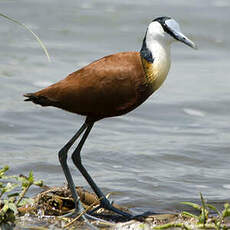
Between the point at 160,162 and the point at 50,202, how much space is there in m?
2.05

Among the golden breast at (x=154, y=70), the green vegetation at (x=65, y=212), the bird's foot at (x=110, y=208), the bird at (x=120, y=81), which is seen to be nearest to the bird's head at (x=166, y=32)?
the bird at (x=120, y=81)

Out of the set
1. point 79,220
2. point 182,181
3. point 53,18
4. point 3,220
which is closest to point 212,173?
point 182,181

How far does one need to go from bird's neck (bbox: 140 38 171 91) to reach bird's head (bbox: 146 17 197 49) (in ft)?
0.11

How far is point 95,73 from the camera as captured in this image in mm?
5008

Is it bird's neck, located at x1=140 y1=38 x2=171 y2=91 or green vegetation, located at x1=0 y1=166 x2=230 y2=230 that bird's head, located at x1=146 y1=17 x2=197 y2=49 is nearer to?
bird's neck, located at x1=140 y1=38 x2=171 y2=91

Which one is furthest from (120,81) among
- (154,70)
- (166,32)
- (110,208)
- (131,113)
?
(131,113)

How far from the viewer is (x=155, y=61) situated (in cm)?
498

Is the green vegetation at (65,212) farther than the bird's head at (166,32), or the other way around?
the bird's head at (166,32)

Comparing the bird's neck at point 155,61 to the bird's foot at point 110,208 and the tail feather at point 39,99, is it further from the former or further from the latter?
the bird's foot at point 110,208

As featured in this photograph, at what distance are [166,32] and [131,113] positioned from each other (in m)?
3.60

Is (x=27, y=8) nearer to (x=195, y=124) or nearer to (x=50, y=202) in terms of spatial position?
(x=195, y=124)

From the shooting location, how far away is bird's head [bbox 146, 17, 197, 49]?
498 cm

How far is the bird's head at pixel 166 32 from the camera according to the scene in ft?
16.4

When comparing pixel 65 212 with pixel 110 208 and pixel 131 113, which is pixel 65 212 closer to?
pixel 110 208
